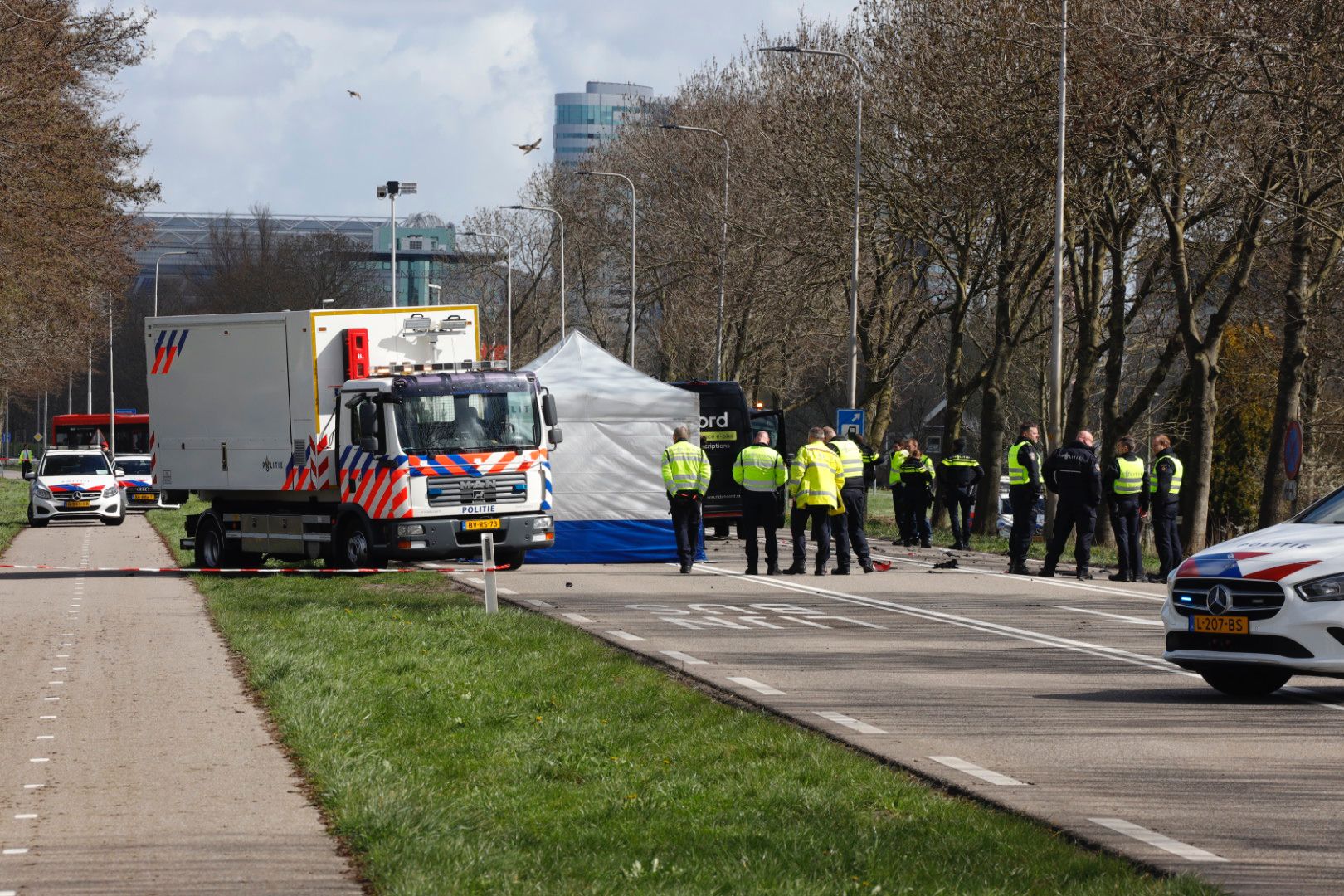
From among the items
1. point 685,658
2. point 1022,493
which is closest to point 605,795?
point 685,658

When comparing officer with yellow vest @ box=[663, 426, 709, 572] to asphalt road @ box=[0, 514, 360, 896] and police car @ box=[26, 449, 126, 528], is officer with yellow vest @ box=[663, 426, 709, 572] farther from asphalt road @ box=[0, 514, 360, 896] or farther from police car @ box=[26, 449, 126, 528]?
police car @ box=[26, 449, 126, 528]

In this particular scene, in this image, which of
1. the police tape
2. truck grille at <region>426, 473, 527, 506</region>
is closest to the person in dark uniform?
truck grille at <region>426, 473, 527, 506</region>

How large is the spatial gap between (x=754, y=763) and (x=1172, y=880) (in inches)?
111

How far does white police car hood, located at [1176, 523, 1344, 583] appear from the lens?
10859 millimetres

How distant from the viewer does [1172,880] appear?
6270 mm

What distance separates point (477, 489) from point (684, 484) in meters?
2.52

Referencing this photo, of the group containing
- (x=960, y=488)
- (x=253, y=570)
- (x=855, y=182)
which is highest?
(x=855, y=182)

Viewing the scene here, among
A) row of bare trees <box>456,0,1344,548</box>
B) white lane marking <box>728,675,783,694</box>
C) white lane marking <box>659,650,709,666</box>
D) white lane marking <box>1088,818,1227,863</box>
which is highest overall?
row of bare trees <box>456,0,1344,548</box>

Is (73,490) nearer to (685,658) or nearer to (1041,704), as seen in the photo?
(685,658)

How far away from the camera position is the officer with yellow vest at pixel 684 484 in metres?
22.7

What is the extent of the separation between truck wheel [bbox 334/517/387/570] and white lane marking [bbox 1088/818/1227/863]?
1574 centimetres

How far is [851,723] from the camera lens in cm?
1028

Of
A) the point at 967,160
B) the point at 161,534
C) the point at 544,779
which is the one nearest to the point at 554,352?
the point at 967,160

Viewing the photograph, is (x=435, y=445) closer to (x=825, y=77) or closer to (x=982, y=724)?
(x=982, y=724)
